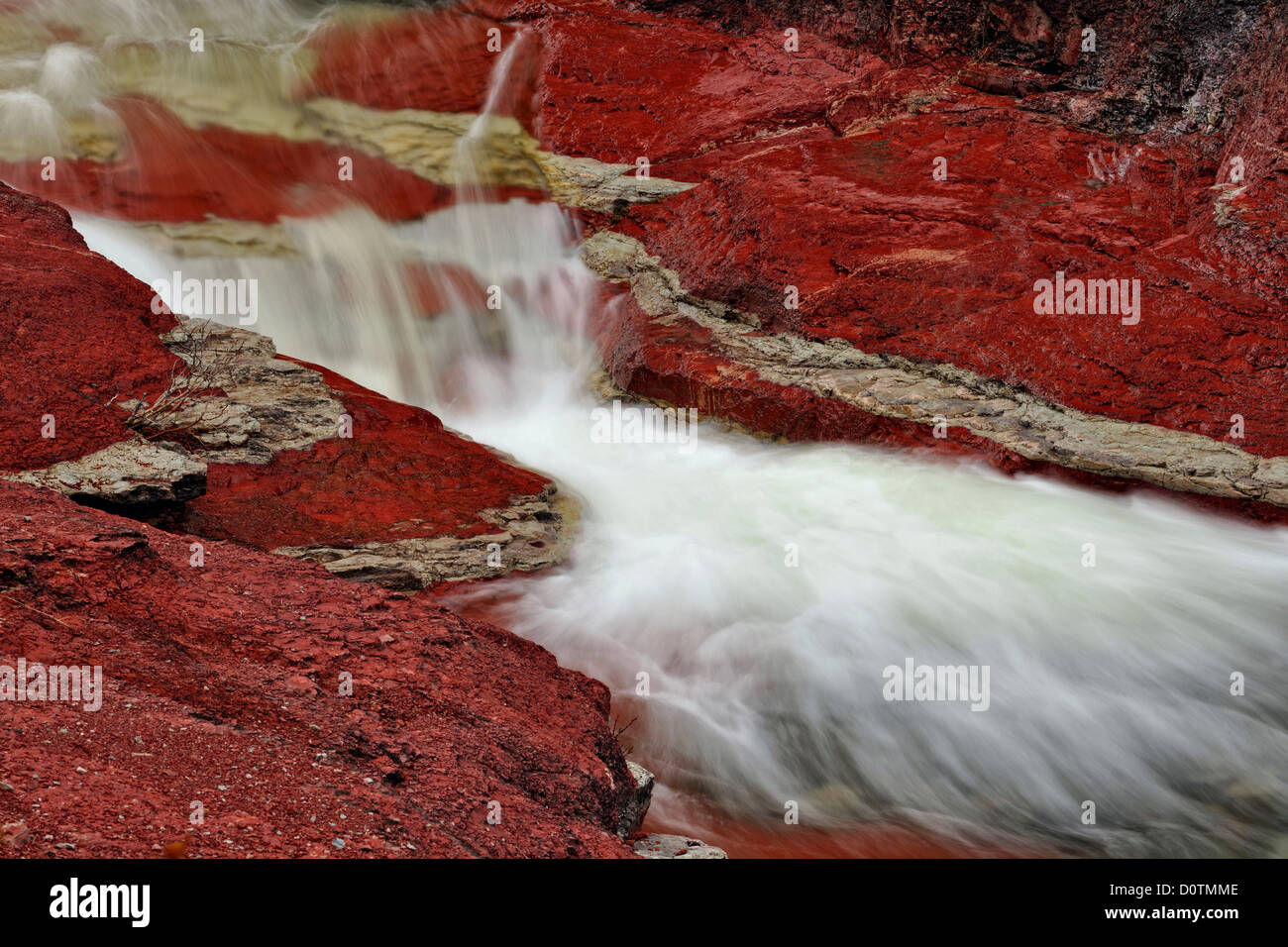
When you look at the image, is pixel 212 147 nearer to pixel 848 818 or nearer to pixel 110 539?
pixel 110 539

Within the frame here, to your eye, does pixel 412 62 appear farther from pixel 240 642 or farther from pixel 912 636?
pixel 240 642

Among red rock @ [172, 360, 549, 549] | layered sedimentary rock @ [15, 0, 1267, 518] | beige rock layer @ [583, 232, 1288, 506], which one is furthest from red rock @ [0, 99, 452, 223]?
red rock @ [172, 360, 549, 549]

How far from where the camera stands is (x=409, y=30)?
13.3 metres

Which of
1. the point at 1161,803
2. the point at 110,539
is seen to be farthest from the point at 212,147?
the point at 1161,803

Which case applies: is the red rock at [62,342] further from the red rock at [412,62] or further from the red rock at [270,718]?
the red rock at [412,62]

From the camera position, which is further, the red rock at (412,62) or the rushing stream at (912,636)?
the red rock at (412,62)

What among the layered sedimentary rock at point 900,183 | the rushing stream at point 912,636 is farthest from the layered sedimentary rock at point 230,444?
the layered sedimentary rock at point 900,183

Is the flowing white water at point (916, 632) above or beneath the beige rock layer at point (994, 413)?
beneath

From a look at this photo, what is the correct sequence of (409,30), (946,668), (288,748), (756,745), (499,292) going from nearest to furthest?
(288,748) < (756,745) < (946,668) < (499,292) < (409,30)

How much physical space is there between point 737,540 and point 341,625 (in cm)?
397

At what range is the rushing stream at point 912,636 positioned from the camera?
4.87 meters

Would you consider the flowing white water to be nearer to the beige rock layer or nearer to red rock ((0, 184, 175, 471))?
the beige rock layer

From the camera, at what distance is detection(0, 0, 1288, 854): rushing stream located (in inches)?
192

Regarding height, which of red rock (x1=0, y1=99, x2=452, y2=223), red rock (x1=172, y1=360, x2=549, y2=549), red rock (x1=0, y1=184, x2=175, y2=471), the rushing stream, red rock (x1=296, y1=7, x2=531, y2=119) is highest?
red rock (x1=296, y1=7, x2=531, y2=119)
